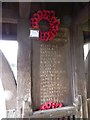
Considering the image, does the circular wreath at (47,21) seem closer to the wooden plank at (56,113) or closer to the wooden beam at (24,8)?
the wooden beam at (24,8)

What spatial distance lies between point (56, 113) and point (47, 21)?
1.13 meters

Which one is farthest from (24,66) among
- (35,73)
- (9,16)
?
(9,16)

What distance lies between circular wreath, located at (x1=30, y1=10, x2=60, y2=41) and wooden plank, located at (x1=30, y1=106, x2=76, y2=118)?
2.85 feet

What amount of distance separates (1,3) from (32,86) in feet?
3.51

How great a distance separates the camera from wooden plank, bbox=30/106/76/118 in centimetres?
179

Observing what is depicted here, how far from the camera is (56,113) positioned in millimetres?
1856

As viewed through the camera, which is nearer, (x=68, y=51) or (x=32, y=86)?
(x=32, y=86)

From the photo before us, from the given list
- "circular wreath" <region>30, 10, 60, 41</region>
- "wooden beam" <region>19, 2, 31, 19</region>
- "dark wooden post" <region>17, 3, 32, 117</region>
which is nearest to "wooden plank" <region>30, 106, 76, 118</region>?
"dark wooden post" <region>17, 3, 32, 117</region>

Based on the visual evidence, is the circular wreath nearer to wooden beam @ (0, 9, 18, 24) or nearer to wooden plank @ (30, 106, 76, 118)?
wooden beam @ (0, 9, 18, 24)

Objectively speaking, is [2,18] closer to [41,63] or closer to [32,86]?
[41,63]

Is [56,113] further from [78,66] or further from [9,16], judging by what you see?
[9,16]

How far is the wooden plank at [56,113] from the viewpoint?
179 cm

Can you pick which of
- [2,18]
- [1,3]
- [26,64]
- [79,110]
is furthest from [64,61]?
[1,3]

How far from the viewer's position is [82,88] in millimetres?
2049
